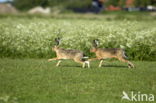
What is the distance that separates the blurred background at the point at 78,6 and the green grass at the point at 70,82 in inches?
4302

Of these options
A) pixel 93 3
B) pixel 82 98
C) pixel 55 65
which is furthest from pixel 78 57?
pixel 93 3

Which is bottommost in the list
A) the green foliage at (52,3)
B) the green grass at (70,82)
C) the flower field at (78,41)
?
the green foliage at (52,3)

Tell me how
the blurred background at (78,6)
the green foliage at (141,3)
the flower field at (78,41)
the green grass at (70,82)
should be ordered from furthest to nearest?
the blurred background at (78,6) < the green foliage at (141,3) < the flower field at (78,41) < the green grass at (70,82)

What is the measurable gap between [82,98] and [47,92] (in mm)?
1205

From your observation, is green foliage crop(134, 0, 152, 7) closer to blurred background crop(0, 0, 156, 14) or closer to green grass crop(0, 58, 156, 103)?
blurred background crop(0, 0, 156, 14)

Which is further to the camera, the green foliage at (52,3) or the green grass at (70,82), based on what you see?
the green foliage at (52,3)

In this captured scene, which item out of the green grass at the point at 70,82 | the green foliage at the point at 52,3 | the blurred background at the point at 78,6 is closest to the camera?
the green grass at the point at 70,82

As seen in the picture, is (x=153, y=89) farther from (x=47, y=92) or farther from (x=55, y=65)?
(x=55, y=65)

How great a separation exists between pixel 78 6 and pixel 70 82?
14747 centimetres

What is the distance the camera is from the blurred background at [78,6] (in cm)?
13888

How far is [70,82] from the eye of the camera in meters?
17.9

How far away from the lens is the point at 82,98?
15453mm

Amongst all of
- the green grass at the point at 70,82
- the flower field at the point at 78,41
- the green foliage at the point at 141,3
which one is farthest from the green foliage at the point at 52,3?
the green grass at the point at 70,82

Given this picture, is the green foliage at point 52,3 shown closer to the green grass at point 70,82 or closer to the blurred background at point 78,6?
the blurred background at point 78,6
